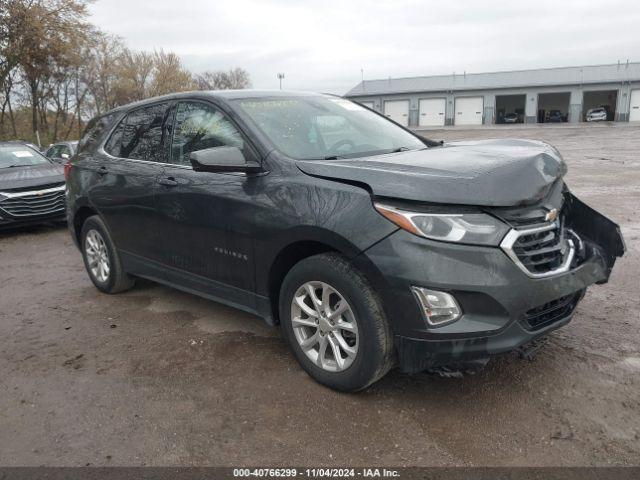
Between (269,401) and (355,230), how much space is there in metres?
1.14

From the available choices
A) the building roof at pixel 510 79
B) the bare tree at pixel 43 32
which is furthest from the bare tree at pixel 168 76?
the building roof at pixel 510 79

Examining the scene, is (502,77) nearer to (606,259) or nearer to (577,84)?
(577,84)

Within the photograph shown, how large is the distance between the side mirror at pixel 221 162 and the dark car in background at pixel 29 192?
20.3 feet

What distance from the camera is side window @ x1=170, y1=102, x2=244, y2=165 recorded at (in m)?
3.67

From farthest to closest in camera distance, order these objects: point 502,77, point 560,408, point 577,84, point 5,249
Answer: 1. point 502,77
2. point 577,84
3. point 5,249
4. point 560,408

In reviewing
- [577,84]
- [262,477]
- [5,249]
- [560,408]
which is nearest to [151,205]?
[262,477]

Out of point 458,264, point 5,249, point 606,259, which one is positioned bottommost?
point 5,249

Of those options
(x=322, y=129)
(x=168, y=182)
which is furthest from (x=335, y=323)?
(x=168, y=182)

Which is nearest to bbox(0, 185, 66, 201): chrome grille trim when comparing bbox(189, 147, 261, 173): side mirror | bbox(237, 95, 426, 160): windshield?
bbox(237, 95, 426, 160): windshield

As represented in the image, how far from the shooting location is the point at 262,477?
8.09ft

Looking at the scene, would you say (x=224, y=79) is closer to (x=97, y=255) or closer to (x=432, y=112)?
(x=432, y=112)

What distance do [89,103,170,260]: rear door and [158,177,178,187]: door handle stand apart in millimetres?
86

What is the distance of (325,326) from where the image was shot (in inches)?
121

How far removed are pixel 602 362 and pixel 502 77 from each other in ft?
201
